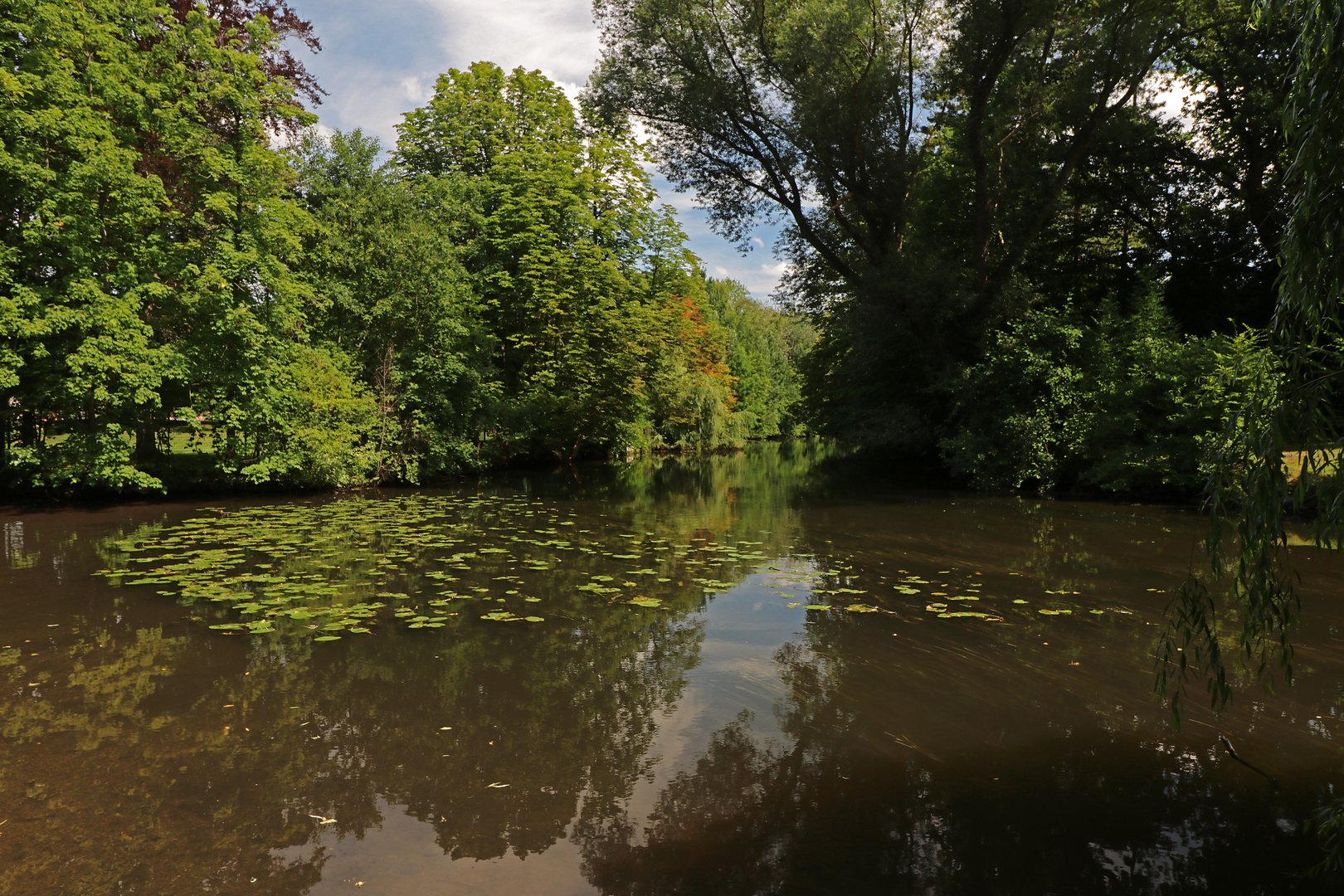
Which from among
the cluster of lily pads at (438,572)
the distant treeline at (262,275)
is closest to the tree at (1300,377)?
the cluster of lily pads at (438,572)

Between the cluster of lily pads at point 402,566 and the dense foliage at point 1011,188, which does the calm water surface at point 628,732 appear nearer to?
the cluster of lily pads at point 402,566

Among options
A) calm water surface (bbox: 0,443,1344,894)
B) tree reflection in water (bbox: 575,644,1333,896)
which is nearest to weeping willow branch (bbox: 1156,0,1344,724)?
tree reflection in water (bbox: 575,644,1333,896)

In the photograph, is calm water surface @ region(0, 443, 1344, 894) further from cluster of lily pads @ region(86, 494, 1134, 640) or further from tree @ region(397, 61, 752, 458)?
tree @ region(397, 61, 752, 458)

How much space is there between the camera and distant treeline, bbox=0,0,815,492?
13117 millimetres

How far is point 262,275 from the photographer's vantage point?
602 inches

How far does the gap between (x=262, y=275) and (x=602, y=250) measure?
12953 mm

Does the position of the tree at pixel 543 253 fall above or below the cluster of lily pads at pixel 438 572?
above

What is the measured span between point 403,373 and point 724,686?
16138mm

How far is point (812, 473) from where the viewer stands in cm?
2609

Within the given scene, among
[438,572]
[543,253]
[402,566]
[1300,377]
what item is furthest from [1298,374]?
[543,253]

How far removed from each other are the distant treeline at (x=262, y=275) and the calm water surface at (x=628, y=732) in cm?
579

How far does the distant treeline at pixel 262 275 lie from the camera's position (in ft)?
43.0

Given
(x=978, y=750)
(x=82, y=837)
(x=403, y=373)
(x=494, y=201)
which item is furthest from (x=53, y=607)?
(x=494, y=201)

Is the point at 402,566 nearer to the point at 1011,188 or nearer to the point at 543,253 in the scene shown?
the point at 1011,188
